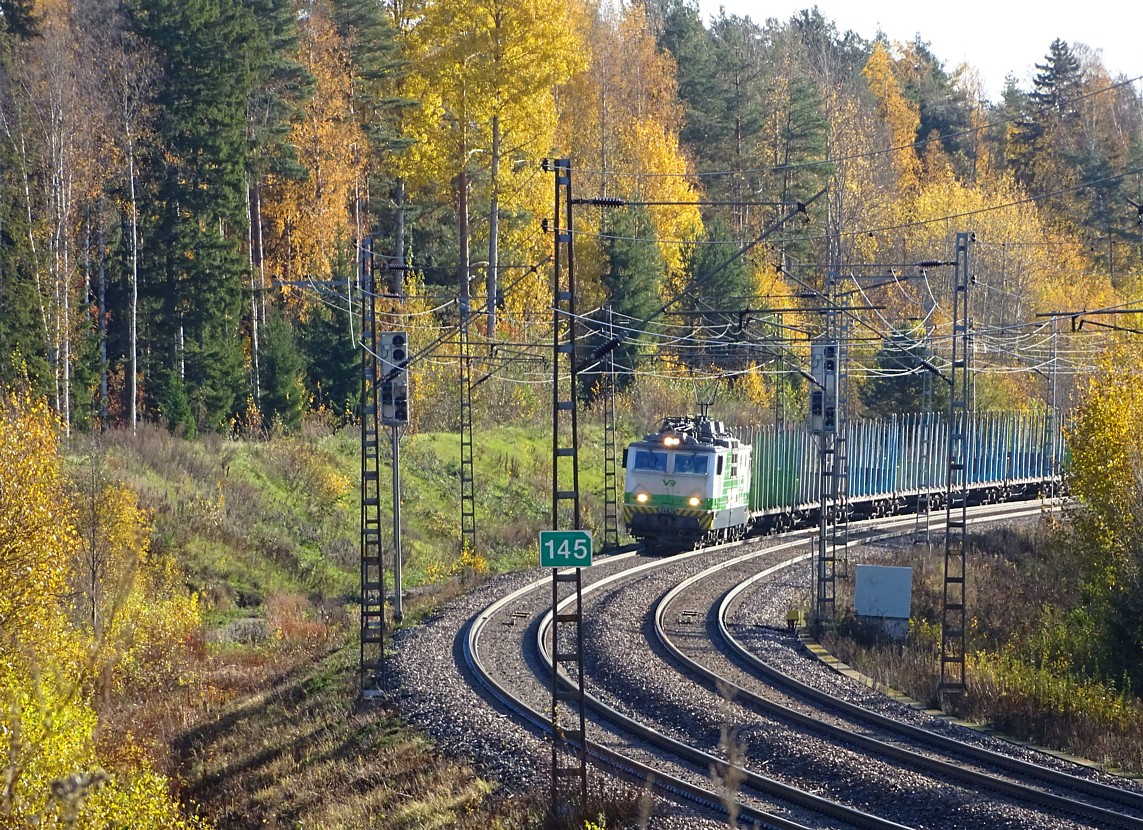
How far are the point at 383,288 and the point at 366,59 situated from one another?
8.53 meters

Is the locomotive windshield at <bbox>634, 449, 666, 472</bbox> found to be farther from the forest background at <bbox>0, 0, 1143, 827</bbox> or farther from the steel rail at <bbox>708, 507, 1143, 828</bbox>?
the steel rail at <bbox>708, 507, 1143, 828</bbox>

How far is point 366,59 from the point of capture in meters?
48.9

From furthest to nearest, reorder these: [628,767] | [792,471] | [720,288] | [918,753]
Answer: [720,288] < [792,471] < [918,753] < [628,767]

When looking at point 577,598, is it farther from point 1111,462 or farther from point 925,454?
point 925,454

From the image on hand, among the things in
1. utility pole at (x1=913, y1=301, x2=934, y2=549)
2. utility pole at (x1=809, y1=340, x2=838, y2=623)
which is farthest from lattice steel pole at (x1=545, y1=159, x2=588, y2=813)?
utility pole at (x1=913, y1=301, x2=934, y2=549)

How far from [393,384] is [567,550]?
11.5 meters

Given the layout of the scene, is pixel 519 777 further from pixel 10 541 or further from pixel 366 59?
pixel 366 59

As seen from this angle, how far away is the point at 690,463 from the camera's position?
99.4 feet

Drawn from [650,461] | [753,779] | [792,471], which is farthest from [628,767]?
[792,471]

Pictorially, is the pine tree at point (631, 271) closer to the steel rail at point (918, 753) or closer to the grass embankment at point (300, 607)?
the grass embankment at point (300, 607)

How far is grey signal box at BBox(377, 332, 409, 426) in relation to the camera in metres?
23.0

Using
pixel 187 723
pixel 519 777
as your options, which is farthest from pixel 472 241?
pixel 519 777

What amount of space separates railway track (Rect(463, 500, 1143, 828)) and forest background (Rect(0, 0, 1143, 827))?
511 cm

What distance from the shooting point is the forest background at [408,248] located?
88.5ft
